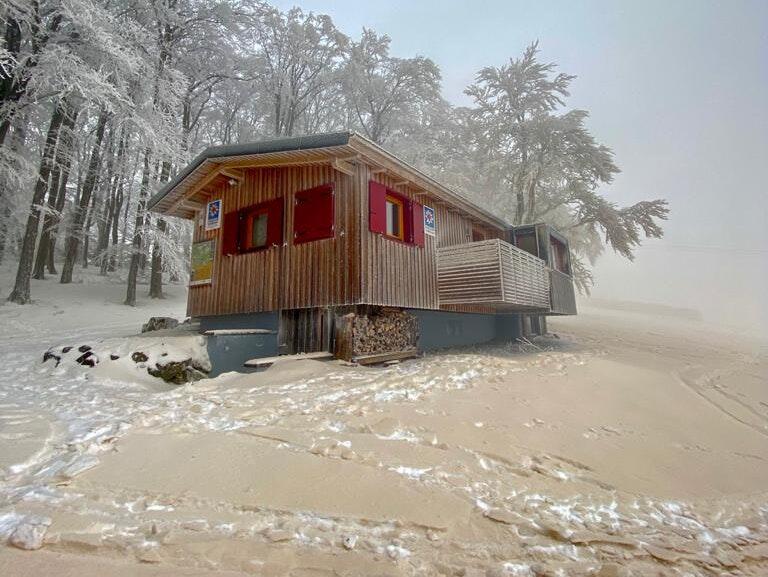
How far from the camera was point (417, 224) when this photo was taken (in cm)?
951

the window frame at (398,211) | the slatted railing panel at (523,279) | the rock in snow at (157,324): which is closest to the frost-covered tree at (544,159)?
the slatted railing panel at (523,279)

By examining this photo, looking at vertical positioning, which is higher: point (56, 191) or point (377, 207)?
point (56, 191)

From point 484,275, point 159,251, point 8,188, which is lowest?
point 484,275

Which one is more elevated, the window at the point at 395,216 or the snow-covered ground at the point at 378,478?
the window at the point at 395,216

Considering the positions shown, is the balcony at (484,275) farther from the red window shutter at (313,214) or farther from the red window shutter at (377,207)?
the red window shutter at (313,214)

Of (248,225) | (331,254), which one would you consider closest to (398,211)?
(331,254)

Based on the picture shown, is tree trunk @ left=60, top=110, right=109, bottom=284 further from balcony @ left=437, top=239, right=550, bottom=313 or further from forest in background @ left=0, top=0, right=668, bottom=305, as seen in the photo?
balcony @ left=437, top=239, right=550, bottom=313

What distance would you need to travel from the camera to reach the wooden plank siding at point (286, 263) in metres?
7.79

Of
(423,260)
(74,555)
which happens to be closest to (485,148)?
(423,260)

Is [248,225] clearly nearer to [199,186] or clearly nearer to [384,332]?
[199,186]

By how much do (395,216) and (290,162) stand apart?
9.22 feet

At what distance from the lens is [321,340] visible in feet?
26.2

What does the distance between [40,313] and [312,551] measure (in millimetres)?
16051

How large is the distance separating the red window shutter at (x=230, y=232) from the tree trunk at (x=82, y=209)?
1174cm
